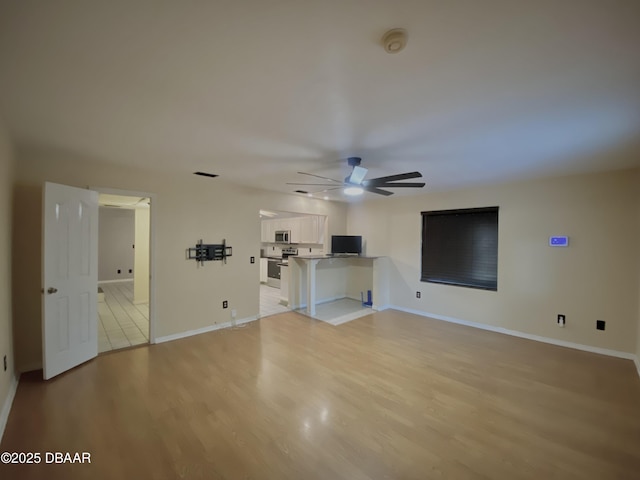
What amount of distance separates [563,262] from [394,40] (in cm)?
426

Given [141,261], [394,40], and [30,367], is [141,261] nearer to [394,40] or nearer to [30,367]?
[30,367]

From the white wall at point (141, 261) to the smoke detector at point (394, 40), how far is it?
21.2 ft

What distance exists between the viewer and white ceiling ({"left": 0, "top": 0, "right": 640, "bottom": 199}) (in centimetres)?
112

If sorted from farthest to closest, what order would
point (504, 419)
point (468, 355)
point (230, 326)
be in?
1. point (230, 326)
2. point (468, 355)
3. point (504, 419)

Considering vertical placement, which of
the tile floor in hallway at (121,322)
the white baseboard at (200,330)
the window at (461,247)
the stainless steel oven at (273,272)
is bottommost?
the tile floor in hallway at (121,322)

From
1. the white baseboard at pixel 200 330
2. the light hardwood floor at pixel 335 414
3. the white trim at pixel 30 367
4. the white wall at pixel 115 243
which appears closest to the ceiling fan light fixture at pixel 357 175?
the light hardwood floor at pixel 335 414

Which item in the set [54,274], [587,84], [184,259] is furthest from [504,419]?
[54,274]

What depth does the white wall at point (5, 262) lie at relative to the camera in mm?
2242

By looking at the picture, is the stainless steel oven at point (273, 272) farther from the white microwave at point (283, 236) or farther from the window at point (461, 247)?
the window at point (461, 247)

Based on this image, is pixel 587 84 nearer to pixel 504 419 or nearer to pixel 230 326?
pixel 504 419

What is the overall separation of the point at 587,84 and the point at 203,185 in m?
4.32

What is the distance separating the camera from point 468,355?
3.55 meters

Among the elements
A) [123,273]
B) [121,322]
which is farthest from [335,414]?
[123,273]

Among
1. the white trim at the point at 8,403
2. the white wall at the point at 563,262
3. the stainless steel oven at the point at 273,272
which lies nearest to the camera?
the white trim at the point at 8,403
